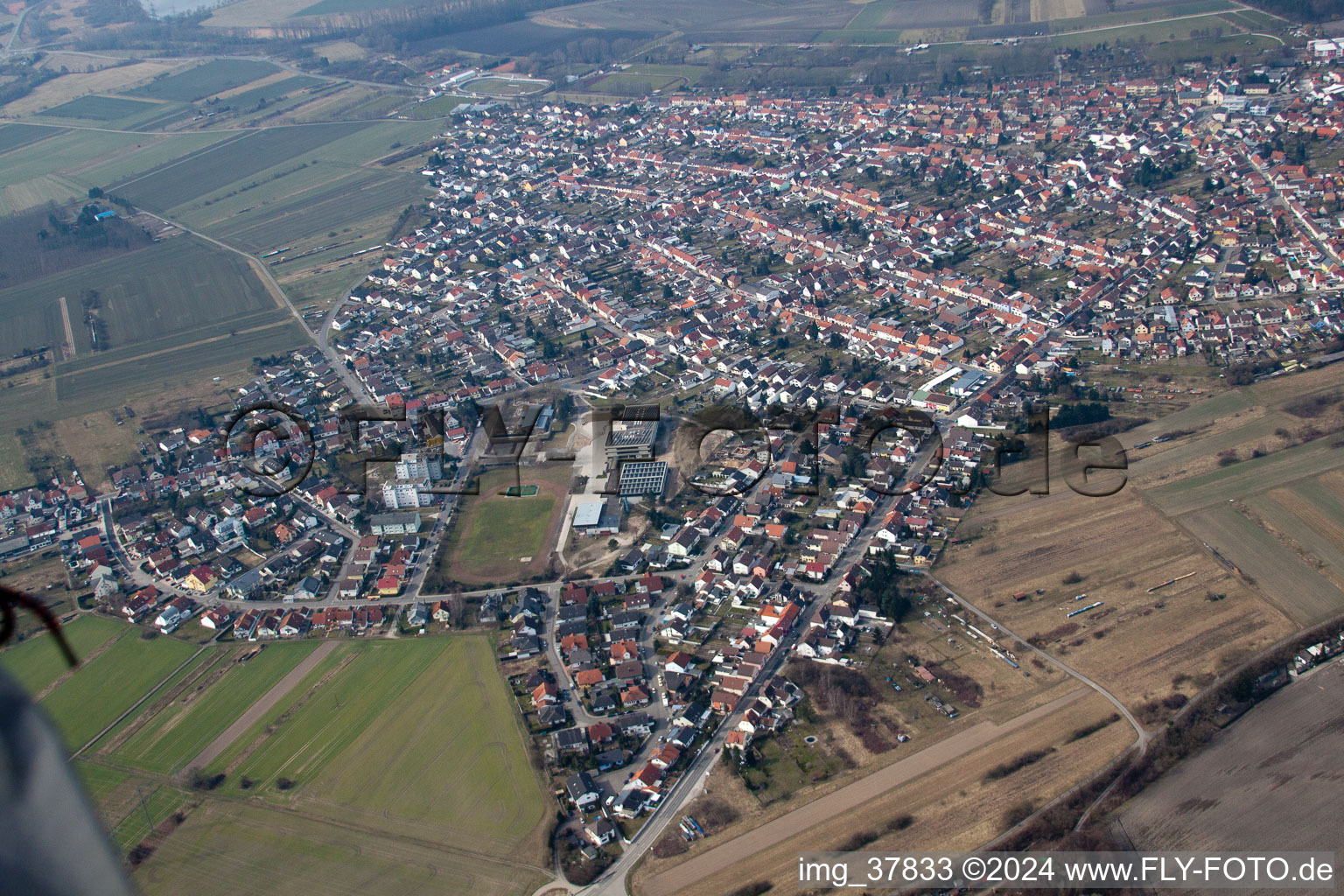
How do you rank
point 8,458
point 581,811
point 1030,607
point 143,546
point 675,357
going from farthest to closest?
1. point 675,357
2. point 8,458
3. point 143,546
4. point 1030,607
5. point 581,811

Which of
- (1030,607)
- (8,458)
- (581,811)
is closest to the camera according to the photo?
(581,811)

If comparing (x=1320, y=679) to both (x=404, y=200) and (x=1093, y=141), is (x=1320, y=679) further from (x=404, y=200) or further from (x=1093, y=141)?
(x=404, y=200)

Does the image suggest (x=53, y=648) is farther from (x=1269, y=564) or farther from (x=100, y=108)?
(x=100, y=108)

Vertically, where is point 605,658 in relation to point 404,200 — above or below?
below

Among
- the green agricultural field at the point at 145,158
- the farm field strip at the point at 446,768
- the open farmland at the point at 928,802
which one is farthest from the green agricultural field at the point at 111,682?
the green agricultural field at the point at 145,158

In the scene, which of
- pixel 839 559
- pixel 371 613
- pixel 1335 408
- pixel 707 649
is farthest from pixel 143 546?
pixel 1335 408

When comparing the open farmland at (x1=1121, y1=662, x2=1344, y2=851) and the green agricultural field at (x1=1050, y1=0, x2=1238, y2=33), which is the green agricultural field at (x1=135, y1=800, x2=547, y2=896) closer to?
the open farmland at (x1=1121, y1=662, x2=1344, y2=851)
